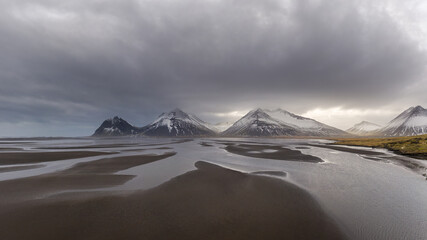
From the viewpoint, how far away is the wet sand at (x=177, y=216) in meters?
10.4

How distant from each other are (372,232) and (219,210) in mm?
9396

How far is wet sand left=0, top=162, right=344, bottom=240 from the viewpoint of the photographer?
1043cm

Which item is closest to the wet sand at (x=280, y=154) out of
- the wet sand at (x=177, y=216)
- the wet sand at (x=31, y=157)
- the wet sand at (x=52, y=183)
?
the wet sand at (x=177, y=216)

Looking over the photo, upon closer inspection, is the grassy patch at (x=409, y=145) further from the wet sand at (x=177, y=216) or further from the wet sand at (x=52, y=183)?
the wet sand at (x=52, y=183)

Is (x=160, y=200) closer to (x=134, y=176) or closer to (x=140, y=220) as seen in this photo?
(x=140, y=220)

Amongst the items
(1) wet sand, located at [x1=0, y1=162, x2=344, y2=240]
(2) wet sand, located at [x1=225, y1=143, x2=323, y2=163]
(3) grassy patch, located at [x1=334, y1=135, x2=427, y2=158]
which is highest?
(3) grassy patch, located at [x1=334, y1=135, x2=427, y2=158]

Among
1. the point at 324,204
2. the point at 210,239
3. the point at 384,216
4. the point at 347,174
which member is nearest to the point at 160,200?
the point at 210,239

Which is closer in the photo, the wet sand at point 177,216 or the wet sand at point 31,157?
the wet sand at point 177,216

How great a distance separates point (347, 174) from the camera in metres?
25.1

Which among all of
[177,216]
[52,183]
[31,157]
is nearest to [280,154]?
[177,216]

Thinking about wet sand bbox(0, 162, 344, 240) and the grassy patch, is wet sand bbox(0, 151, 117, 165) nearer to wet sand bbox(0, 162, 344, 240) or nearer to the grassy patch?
wet sand bbox(0, 162, 344, 240)

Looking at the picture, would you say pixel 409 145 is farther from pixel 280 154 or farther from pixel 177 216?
pixel 177 216

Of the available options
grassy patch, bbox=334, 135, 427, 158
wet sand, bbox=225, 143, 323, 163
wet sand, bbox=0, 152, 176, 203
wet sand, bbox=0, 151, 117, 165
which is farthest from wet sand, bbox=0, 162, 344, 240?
grassy patch, bbox=334, 135, 427, 158

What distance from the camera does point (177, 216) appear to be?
1271 centimetres
